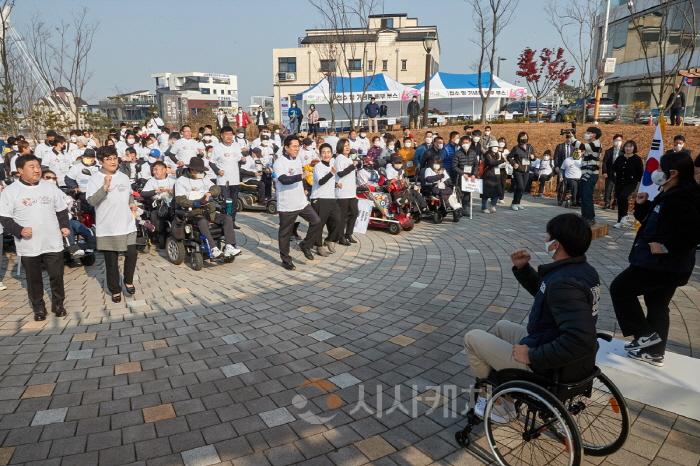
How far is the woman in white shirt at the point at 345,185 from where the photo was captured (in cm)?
808

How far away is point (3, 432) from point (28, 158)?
10.3ft

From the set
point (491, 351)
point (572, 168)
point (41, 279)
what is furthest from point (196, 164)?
point (572, 168)

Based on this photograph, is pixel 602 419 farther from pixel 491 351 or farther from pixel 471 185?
pixel 471 185

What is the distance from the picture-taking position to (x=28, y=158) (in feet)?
16.7

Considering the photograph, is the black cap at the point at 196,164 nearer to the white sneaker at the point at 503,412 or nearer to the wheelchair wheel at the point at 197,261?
the wheelchair wheel at the point at 197,261

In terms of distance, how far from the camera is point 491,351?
289cm

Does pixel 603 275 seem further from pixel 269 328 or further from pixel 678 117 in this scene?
pixel 678 117

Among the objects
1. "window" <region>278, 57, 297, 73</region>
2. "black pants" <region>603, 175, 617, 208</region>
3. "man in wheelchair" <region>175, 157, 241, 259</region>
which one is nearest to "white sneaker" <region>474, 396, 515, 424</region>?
"man in wheelchair" <region>175, 157, 241, 259</region>

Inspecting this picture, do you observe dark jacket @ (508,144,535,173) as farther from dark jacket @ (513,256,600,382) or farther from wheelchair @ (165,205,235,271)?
dark jacket @ (513,256,600,382)

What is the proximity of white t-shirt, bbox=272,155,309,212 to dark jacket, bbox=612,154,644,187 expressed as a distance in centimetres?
703

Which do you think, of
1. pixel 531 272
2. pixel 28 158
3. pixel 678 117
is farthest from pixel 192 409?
pixel 678 117

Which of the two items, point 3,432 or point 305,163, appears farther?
point 305,163

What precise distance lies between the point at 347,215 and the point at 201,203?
2.70m

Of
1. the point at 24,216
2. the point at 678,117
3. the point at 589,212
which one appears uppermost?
the point at 678,117
